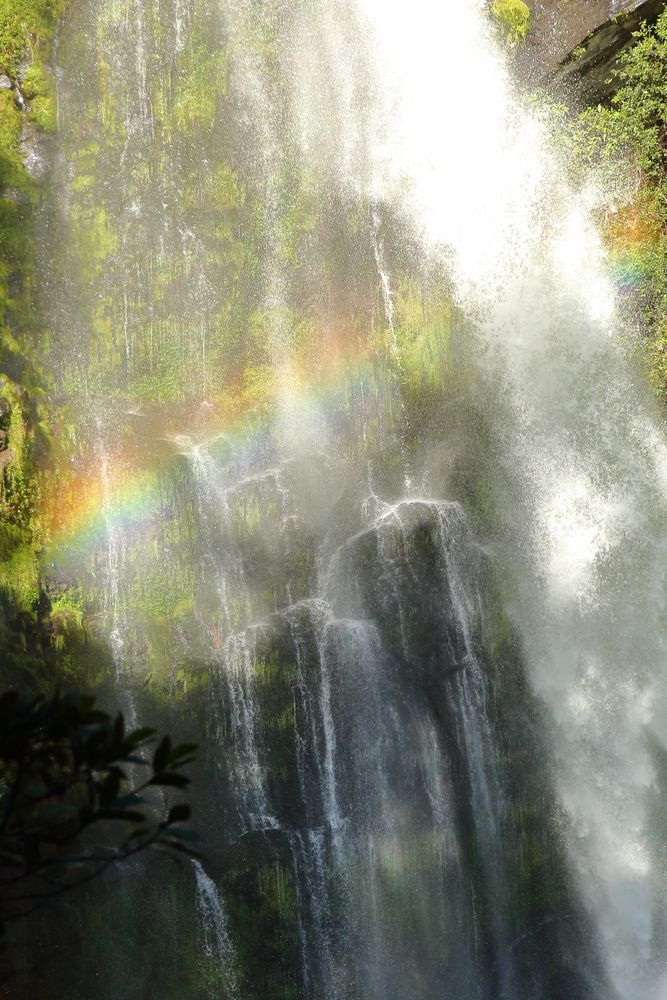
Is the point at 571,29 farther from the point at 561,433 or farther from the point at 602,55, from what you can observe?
the point at 561,433

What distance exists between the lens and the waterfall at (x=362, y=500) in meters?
8.26

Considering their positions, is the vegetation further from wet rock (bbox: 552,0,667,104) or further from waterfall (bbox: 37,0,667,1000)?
waterfall (bbox: 37,0,667,1000)

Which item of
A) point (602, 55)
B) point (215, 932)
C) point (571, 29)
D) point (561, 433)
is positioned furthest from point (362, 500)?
point (602, 55)

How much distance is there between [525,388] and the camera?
33.7 feet

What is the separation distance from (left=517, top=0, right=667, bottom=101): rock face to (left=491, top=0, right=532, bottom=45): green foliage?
0.30ft

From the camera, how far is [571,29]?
A: 9953 mm

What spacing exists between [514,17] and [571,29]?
0.63 meters

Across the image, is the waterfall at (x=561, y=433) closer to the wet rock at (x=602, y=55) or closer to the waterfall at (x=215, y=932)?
the wet rock at (x=602, y=55)

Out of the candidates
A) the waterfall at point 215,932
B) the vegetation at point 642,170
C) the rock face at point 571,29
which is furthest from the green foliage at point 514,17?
the waterfall at point 215,932

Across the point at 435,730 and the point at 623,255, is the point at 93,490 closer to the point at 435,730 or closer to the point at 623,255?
the point at 435,730

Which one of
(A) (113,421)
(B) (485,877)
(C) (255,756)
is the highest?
(A) (113,421)

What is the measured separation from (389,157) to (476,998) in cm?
822

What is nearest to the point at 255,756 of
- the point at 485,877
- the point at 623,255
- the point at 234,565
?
the point at 234,565

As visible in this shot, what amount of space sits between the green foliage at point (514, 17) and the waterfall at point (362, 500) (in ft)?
0.66
